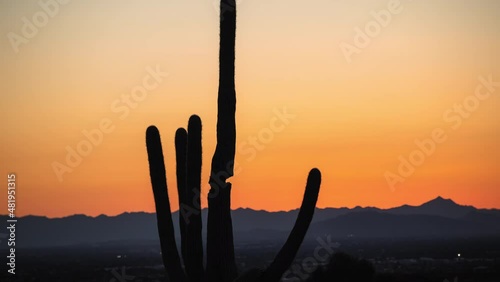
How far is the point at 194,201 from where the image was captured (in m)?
10.1

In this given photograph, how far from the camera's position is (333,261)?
26.0 m

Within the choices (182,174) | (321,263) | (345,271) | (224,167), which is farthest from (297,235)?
(321,263)

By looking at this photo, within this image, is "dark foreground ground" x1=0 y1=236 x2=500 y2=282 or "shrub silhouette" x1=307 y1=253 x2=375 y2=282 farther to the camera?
"dark foreground ground" x1=0 y1=236 x2=500 y2=282

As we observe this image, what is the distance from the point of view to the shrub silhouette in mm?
24719

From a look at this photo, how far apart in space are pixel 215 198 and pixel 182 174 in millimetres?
570

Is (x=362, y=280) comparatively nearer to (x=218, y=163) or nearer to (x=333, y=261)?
(x=333, y=261)

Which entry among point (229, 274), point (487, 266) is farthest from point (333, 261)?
point (487, 266)

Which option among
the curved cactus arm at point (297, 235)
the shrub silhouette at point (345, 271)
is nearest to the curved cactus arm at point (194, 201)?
the curved cactus arm at point (297, 235)

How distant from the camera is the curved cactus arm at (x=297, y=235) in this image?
10.0 meters

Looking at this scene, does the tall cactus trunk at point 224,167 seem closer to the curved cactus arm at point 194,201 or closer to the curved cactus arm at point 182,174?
the curved cactus arm at point 194,201

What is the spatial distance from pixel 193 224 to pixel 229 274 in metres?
0.84

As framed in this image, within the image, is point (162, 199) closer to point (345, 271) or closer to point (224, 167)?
point (224, 167)

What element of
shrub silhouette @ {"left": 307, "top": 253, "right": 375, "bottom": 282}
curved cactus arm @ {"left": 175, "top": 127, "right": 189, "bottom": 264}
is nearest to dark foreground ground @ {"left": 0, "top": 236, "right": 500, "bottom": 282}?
shrub silhouette @ {"left": 307, "top": 253, "right": 375, "bottom": 282}

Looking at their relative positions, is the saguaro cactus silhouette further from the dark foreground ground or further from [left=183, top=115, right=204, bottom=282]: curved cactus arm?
the dark foreground ground
